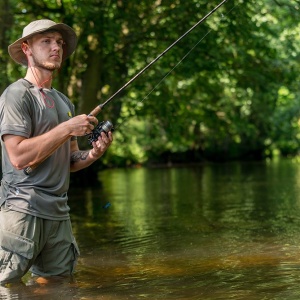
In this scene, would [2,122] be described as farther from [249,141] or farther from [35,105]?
[249,141]

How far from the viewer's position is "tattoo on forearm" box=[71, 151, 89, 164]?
5.14 m

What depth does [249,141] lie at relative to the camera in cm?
4600

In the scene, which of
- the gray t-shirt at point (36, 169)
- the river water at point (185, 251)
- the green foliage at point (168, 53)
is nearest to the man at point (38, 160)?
the gray t-shirt at point (36, 169)

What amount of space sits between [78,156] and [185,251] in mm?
2661

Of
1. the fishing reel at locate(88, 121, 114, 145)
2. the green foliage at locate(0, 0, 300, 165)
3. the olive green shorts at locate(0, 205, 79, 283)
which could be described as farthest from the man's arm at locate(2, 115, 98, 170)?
the green foliage at locate(0, 0, 300, 165)

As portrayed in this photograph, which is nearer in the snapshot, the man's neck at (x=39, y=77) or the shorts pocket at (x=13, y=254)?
the shorts pocket at (x=13, y=254)

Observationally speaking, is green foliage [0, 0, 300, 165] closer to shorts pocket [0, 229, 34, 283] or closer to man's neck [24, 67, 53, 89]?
man's neck [24, 67, 53, 89]

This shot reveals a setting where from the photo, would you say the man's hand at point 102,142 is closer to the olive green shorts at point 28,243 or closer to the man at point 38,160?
the man at point 38,160

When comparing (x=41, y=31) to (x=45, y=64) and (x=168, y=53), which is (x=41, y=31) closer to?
(x=45, y=64)

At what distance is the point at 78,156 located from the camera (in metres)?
5.18

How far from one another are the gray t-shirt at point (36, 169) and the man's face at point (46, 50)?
165mm

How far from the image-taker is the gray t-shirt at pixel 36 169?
186 inches

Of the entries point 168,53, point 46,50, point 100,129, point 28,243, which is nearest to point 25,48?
point 46,50

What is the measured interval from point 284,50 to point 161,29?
5.88 m
